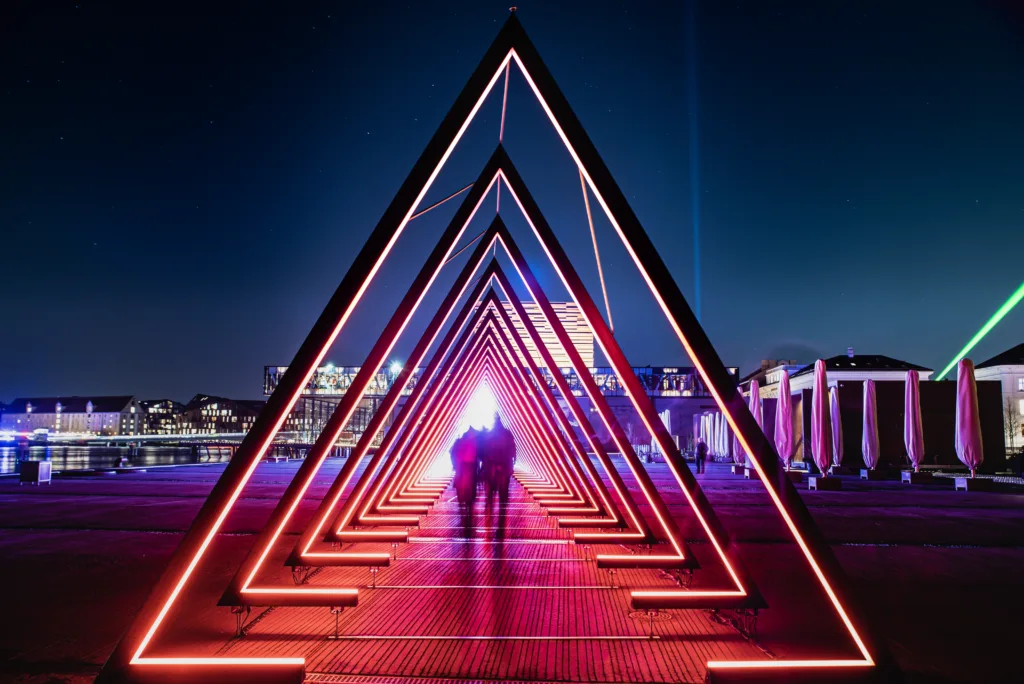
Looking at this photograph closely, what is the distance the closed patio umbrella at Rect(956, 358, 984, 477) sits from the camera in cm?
2272

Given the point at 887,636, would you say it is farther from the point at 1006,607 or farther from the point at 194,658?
the point at 194,658

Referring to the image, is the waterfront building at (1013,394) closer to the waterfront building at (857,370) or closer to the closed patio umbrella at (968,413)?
the waterfront building at (857,370)

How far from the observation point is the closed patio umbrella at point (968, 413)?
74.5 ft

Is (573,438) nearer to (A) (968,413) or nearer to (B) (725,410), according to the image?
(B) (725,410)

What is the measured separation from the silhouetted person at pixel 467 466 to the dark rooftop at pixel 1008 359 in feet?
168

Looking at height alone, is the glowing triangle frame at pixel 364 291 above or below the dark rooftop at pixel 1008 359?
below

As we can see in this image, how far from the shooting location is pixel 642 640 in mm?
6238

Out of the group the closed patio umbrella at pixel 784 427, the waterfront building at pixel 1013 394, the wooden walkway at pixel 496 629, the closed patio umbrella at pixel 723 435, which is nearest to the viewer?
the wooden walkway at pixel 496 629

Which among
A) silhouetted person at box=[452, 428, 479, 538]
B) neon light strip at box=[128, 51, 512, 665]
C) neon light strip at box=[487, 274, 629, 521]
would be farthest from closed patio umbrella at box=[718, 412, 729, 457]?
neon light strip at box=[128, 51, 512, 665]

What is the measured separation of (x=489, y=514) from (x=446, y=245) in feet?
27.8

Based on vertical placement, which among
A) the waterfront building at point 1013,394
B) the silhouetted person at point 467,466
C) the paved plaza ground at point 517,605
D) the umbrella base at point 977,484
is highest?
the waterfront building at point 1013,394

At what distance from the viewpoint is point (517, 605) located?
750 cm

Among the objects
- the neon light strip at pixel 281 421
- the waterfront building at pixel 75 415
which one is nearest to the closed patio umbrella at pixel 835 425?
the neon light strip at pixel 281 421

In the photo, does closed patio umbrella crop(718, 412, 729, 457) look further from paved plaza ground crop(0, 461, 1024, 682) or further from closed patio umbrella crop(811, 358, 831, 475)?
paved plaza ground crop(0, 461, 1024, 682)
